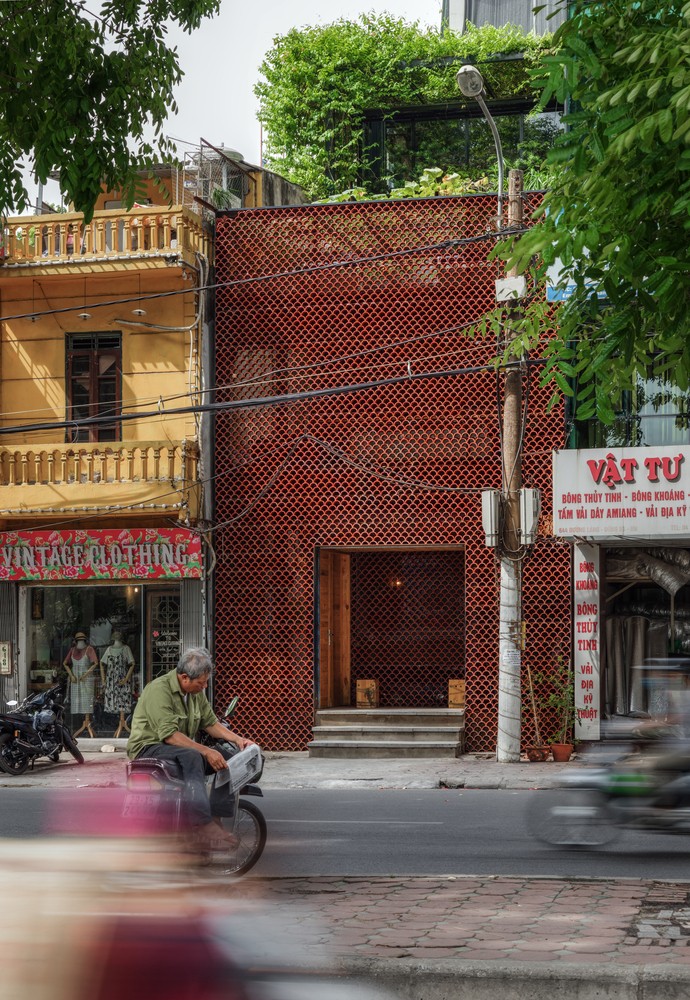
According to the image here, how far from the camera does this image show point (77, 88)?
1300 centimetres

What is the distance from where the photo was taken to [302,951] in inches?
273

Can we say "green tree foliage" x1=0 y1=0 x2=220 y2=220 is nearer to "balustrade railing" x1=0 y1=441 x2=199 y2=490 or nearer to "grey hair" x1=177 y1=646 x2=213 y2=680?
"grey hair" x1=177 y1=646 x2=213 y2=680

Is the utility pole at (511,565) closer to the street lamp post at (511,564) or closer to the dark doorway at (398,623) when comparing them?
the street lamp post at (511,564)

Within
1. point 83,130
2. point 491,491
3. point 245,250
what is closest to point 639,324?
point 83,130

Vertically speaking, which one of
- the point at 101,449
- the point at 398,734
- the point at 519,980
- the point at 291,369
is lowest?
the point at 398,734

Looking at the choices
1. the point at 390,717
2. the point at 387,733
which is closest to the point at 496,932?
the point at 387,733

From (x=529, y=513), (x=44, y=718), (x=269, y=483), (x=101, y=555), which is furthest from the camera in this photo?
(x=101, y=555)

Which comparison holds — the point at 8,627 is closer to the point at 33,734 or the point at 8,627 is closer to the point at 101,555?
the point at 101,555

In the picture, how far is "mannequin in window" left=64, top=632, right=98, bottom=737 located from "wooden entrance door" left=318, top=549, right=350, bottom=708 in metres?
4.02

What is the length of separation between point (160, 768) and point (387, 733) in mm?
12485

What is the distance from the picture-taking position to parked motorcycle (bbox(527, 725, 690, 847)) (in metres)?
11.6

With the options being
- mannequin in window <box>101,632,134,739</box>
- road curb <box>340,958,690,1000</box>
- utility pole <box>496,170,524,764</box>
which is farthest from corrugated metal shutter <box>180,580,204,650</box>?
road curb <box>340,958,690,1000</box>

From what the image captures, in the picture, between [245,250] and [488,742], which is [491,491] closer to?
[488,742]

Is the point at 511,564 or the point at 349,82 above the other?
the point at 349,82
